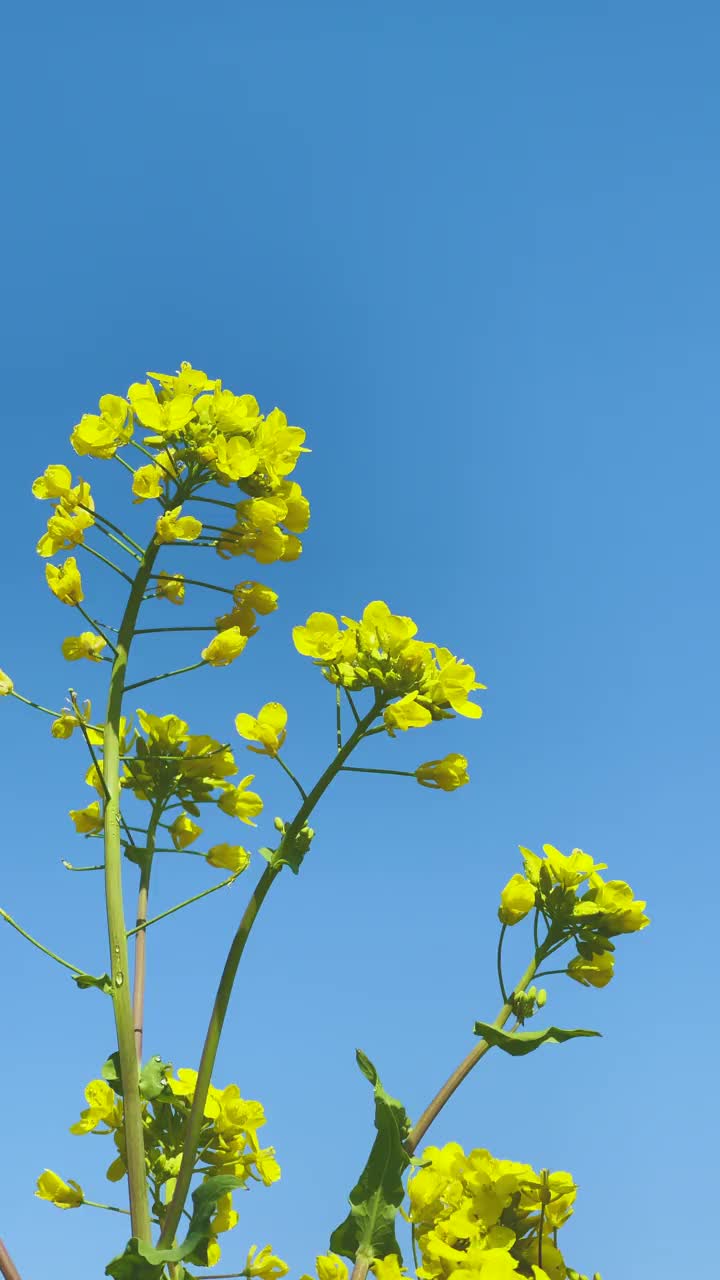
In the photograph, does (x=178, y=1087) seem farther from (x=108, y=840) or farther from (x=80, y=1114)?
(x=108, y=840)

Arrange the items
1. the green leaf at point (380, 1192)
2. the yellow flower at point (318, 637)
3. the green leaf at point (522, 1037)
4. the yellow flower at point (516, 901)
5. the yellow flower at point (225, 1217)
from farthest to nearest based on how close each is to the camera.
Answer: the yellow flower at point (225, 1217) → the yellow flower at point (516, 901) → the yellow flower at point (318, 637) → the green leaf at point (522, 1037) → the green leaf at point (380, 1192)

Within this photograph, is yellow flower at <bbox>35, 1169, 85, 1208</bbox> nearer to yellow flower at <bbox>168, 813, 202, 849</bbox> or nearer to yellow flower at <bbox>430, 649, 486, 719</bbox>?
yellow flower at <bbox>168, 813, 202, 849</bbox>

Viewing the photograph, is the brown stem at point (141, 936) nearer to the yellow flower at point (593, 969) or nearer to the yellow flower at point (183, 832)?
the yellow flower at point (183, 832)

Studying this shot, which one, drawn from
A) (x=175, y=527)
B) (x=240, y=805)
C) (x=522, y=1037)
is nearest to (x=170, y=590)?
(x=175, y=527)

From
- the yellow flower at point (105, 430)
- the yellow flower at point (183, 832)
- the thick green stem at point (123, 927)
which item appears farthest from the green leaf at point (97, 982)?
the yellow flower at point (105, 430)

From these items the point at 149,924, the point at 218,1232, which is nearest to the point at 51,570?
the point at 149,924

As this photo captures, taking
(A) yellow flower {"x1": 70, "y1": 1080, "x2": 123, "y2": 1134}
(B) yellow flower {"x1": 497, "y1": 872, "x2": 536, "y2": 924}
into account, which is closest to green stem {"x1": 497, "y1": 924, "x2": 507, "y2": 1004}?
(B) yellow flower {"x1": 497, "y1": 872, "x2": 536, "y2": 924}
